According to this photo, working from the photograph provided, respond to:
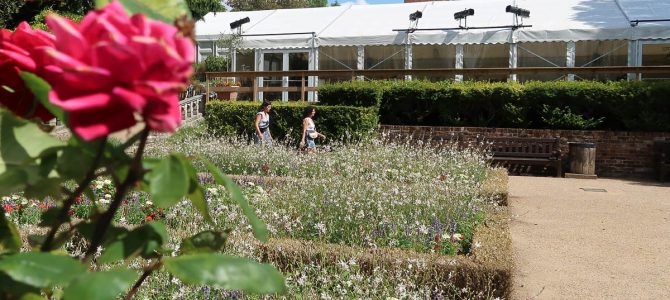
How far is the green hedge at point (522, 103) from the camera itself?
12.1 metres

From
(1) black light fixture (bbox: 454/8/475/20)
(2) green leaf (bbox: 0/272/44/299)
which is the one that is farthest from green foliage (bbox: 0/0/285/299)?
(1) black light fixture (bbox: 454/8/475/20)

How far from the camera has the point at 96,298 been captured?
541 mm

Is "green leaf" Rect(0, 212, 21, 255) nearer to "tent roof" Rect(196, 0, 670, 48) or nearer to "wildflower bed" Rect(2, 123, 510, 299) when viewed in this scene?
"wildflower bed" Rect(2, 123, 510, 299)

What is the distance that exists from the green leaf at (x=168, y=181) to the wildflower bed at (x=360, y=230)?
1424 millimetres

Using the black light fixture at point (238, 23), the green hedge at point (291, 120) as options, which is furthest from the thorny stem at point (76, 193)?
the black light fixture at point (238, 23)

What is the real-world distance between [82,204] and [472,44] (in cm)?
1491

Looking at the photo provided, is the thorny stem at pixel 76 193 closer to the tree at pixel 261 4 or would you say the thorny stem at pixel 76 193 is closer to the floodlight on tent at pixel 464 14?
the floodlight on tent at pixel 464 14

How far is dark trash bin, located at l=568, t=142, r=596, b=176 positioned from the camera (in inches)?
463

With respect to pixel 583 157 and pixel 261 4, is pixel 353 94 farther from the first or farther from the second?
pixel 261 4

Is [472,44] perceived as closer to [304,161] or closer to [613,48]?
[613,48]

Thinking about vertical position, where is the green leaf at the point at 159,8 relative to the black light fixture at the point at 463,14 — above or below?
below

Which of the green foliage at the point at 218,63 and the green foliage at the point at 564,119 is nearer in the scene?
the green foliage at the point at 564,119

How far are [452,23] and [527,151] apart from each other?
758 centimetres

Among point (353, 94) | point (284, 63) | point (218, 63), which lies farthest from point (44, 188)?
point (218, 63)
